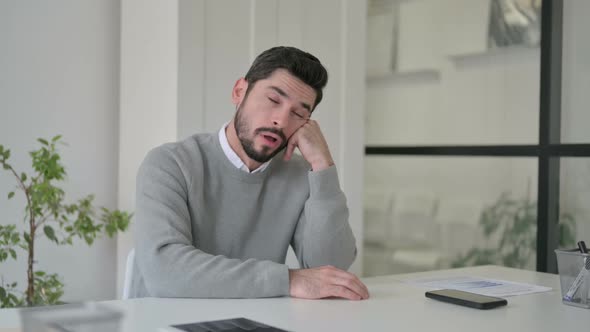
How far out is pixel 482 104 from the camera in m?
3.21

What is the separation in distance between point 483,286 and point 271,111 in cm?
73

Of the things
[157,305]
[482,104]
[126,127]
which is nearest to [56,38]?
[126,127]

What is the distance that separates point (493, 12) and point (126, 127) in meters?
1.77

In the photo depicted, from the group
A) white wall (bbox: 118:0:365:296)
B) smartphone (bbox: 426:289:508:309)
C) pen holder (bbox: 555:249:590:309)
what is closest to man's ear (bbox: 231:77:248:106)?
white wall (bbox: 118:0:365:296)

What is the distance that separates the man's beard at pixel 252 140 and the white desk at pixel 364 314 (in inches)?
20.6

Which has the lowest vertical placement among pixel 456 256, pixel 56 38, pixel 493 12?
pixel 456 256

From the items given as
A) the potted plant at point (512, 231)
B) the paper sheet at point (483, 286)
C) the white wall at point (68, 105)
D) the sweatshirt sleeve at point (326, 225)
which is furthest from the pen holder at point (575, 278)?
the white wall at point (68, 105)

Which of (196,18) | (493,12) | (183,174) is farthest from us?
(493,12)

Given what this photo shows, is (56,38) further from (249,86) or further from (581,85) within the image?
(581,85)

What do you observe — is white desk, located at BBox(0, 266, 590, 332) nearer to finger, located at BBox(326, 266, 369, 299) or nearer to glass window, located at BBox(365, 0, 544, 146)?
finger, located at BBox(326, 266, 369, 299)

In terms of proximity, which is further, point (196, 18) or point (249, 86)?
point (196, 18)

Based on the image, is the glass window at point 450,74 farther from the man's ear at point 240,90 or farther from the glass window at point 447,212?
the man's ear at point 240,90

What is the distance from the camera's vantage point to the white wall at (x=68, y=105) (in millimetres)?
2623

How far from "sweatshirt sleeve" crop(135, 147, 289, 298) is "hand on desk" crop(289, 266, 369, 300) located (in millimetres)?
28
